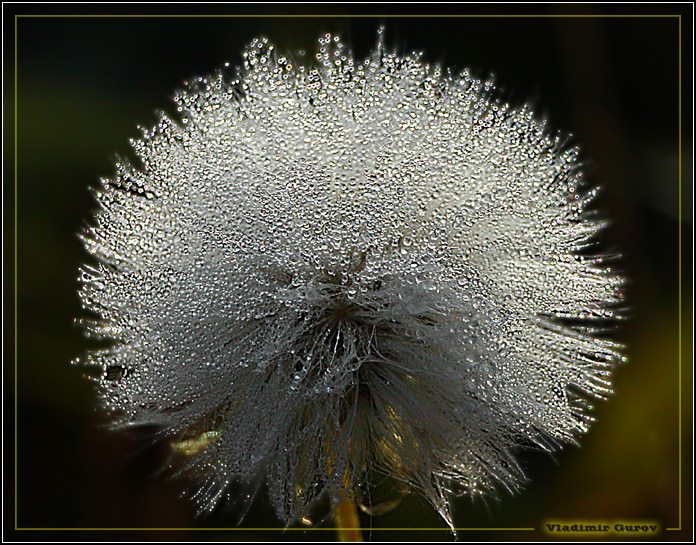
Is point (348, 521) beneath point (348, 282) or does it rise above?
beneath

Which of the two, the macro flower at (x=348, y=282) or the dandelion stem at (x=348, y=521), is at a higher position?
the macro flower at (x=348, y=282)

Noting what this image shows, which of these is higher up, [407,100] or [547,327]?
[407,100]

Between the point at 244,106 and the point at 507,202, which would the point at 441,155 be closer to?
the point at 507,202

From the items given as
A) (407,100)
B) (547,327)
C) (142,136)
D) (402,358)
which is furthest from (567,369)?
(142,136)

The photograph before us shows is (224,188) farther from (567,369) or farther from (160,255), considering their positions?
(567,369)

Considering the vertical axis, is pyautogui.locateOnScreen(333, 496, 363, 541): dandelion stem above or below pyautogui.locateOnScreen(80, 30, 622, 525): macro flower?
below
